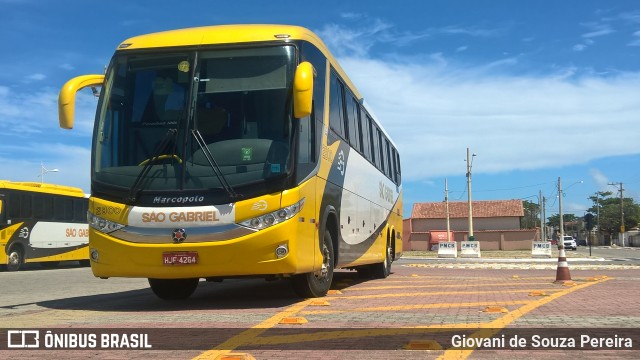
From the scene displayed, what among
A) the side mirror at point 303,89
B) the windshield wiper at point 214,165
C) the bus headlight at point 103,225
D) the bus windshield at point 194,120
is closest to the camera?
the side mirror at point 303,89

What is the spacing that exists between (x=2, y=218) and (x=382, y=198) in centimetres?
1587

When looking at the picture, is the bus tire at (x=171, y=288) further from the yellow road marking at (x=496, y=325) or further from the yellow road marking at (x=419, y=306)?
the yellow road marking at (x=496, y=325)

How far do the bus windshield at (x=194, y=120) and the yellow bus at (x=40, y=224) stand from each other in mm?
17662

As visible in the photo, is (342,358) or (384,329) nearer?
(342,358)

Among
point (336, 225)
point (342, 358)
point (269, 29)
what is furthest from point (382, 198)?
point (342, 358)

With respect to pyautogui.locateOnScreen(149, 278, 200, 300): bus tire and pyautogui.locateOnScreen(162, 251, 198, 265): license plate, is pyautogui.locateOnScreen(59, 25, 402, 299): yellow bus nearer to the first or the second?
pyautogui.locateOnScreen(162, 251, 198, 265): license plate

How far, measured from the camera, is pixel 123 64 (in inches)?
349

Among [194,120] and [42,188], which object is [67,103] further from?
[42,188]

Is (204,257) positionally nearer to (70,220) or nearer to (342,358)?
(342,358)

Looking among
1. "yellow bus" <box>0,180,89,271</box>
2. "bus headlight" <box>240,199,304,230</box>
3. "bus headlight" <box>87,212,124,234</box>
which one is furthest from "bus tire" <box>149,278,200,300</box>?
"yellow bus" <box>0,180,89,271</box>

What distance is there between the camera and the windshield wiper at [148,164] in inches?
323

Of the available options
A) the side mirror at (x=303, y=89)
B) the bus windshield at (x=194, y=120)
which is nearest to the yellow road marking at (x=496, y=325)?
the bus windshield at (x=194, y=120)

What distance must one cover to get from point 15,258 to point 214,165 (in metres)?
19.6

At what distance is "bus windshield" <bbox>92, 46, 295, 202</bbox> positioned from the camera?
8164 millimetres
